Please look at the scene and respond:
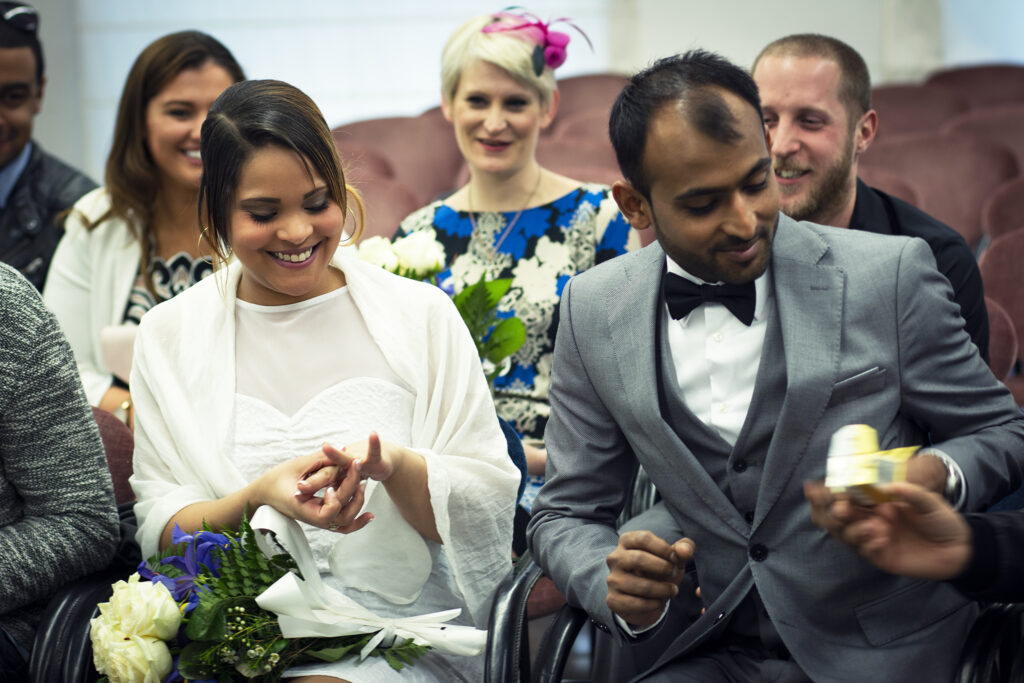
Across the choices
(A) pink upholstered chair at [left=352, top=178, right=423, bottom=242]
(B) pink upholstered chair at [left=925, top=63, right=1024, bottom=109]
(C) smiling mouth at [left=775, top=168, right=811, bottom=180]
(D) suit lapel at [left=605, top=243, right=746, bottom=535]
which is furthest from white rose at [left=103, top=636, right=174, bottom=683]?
(B) pink upholstered chair at [left=925, top=63, right=1024, bottom=109]

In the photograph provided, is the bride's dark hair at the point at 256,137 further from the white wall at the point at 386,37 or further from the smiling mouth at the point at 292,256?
the white wall at the point at 386,37

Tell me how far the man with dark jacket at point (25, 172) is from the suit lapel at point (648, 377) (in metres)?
1.87

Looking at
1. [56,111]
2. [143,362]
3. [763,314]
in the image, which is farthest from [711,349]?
[56,111]

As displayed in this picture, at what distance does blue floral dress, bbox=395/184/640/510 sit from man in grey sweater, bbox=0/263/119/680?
111 cm

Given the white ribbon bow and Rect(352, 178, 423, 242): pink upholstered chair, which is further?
Rect(352, 178, 423, 242): pink upholstered chair

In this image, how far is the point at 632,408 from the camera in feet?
5.47

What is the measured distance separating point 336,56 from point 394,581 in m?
5.02

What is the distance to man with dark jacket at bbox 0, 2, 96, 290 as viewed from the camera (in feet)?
10.0

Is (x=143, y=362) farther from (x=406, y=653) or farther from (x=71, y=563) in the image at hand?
(x=406, y=653)

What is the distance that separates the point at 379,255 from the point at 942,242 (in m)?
1.15

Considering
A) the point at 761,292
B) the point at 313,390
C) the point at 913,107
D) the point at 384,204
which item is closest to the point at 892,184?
the point at 913,107

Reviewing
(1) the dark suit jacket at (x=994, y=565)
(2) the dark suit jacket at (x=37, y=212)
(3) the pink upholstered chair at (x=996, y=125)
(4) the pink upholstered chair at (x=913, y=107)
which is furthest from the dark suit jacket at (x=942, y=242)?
(4) the pink upholstered chair at (x=913, y=107)

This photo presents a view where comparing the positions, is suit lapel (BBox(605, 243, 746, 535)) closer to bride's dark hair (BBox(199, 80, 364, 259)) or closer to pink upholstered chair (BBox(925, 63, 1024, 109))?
bride's dark hair (BBox(199, 80, 364, 259))

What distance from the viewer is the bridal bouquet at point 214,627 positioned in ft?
5.05
